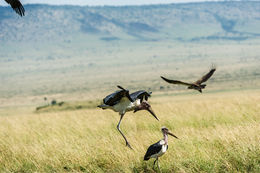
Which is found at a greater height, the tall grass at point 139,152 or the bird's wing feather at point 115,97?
the bird's wing feather at point 115,97

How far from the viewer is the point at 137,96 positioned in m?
7.65

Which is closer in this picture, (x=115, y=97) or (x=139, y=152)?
(x=115, y=97)

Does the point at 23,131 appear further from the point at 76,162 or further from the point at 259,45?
the point at 259,45

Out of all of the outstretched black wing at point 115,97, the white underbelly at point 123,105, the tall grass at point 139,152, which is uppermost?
the outstretched black wing at point 115,97

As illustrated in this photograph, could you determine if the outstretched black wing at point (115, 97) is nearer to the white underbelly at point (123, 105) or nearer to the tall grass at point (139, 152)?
the white underbelly at point (123, 105)

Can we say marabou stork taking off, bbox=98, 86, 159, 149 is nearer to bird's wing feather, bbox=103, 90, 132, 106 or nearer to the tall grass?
bird's wing feather, bbox=103, 90, 132, 106

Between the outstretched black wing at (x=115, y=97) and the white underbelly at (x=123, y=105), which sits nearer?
the outstretched black wing at (x=115, y=97)

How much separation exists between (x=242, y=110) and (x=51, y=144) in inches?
230

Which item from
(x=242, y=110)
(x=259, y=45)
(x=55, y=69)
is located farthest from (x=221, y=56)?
(x=242, y=110)

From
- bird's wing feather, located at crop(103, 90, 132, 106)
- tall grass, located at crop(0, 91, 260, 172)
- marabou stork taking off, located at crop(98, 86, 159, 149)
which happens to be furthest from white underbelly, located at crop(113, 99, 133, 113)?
tall grass, located at crop(0, 91, 260, 172)

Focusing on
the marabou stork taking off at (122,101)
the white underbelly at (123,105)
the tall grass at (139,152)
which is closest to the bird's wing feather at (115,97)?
the marabou stork taking off at (122,101)

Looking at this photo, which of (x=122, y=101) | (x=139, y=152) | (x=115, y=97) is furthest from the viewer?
(x=139, y=152)

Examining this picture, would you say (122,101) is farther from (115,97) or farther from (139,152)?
(139,152)

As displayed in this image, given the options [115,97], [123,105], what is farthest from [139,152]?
[115,97]
